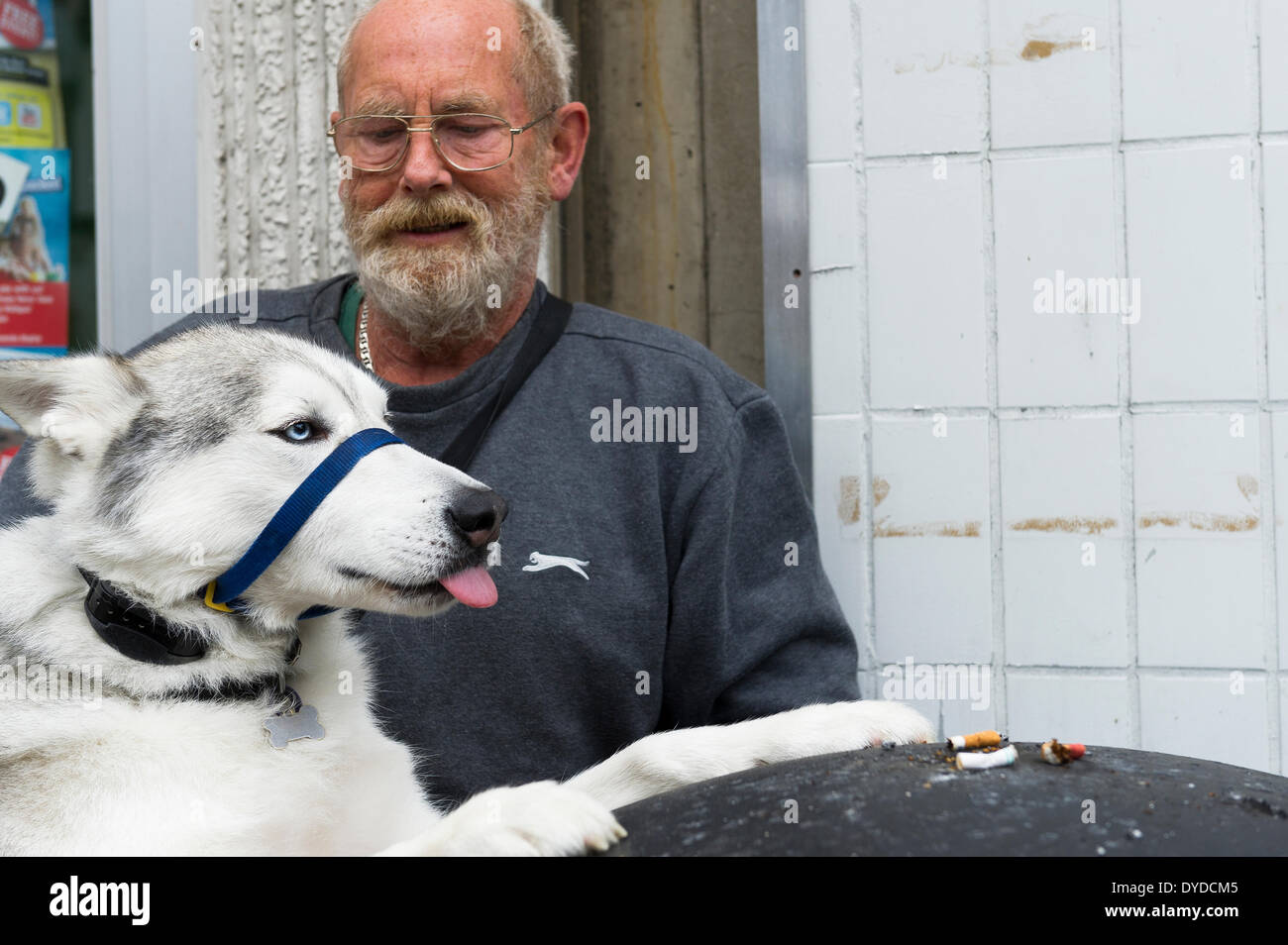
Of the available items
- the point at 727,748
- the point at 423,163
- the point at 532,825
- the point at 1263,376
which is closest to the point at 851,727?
the point at 727,748

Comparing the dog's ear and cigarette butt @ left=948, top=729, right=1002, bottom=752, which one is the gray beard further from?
cigarette butt @ left=948, top=729, right=1002, bottom=752

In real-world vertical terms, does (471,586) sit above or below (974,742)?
above

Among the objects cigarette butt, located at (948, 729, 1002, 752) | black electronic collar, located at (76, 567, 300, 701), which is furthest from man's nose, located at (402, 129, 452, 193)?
cigarette butt, located at (948, 729, 1002, 752)

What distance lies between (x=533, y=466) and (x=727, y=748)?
840 mm

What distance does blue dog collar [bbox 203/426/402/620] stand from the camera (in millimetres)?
1543

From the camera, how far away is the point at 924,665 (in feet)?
8.82

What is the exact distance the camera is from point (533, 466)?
2.21m

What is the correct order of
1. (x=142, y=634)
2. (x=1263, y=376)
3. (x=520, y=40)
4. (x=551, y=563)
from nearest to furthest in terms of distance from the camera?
(x=142, y=634)
(x=551, y=563)
(x=520, y=40)
(x=1263, y=376)

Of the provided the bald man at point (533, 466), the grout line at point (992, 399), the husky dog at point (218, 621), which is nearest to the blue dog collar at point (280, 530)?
the husky dog at point (218, 621)

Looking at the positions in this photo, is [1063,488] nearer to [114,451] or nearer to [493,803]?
[493,803]

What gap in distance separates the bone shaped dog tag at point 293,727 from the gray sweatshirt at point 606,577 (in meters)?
0.40

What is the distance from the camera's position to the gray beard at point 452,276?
7.45ft

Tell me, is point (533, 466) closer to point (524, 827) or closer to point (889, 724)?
point (889, 724)
